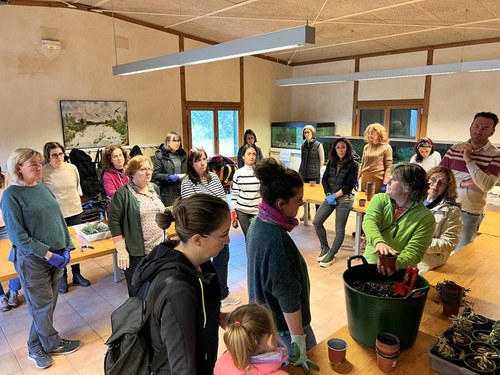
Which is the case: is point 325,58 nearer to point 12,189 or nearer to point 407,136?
point 407,136

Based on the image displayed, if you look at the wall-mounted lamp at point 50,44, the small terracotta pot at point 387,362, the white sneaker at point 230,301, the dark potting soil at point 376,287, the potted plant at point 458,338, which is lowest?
the white sneaker at point 230,301

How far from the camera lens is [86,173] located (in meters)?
5.66

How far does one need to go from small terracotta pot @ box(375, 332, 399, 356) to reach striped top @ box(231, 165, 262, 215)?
95.9 inches

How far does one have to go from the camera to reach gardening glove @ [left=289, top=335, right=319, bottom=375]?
1339mm

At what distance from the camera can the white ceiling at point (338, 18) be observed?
4.79 m

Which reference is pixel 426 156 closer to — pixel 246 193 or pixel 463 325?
pixel 246 193

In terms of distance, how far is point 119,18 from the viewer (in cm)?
628

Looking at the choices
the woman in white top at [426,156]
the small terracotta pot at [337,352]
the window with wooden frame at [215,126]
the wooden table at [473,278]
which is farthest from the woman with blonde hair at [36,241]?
the window with wooden frame at [215,126]

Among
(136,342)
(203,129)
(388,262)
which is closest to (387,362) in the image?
(388,262)

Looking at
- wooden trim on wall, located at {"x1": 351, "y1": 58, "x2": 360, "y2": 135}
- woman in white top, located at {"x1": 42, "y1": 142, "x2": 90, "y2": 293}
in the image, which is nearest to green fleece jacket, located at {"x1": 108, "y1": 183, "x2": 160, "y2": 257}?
woman in white top, located at {"x1": 42, "y1": 142, "x2": 90, "y2": 293}

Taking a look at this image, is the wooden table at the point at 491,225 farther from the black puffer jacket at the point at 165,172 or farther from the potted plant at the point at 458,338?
the black puffer jacket at the point at 165,172

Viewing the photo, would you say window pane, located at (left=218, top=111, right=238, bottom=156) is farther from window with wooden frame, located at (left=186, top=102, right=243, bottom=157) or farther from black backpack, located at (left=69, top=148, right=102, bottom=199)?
black backpack, located at (left=69, top=148, right=102, bottom=199)

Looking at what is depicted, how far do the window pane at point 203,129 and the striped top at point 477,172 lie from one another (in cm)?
541

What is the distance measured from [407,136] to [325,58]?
2.63 m
